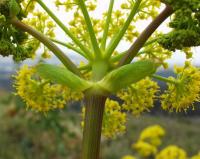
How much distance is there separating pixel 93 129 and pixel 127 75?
211mm

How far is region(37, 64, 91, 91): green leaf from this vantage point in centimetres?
159

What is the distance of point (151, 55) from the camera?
1992 millimetres

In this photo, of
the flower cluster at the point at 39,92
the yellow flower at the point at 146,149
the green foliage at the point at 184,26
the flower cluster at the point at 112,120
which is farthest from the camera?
the yellow flower at the point at 146,149

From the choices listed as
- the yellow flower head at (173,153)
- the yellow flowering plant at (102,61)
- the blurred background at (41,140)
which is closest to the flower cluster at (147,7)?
the yellow flowering plant at (102,61)

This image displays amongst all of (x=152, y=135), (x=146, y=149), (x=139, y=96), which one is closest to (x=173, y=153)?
(x=146, y=149)

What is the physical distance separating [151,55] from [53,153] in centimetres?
894

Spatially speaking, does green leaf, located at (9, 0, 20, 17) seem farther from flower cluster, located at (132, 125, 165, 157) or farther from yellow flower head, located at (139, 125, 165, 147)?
yellow flower head, located at (139, 125, 165, 147)

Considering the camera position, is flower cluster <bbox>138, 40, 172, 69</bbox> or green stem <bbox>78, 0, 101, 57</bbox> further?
flower cluster <bbox>138, 40, 172, 69</bbox>

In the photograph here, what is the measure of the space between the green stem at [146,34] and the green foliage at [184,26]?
85 millimetres

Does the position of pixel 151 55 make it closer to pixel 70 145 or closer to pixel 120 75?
pixel 120 75

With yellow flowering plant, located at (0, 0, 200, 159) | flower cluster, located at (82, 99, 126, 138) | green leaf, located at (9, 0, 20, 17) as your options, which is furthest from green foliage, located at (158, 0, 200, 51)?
flower cluster, located at (82, 99, 126, 138)

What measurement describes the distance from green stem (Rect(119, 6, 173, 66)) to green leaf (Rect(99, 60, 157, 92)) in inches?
2.2

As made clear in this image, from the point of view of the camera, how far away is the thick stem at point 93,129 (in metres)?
1.65

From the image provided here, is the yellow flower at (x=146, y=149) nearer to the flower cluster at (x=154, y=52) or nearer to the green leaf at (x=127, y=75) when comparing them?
the flower cluster at (x=154, y=52)
